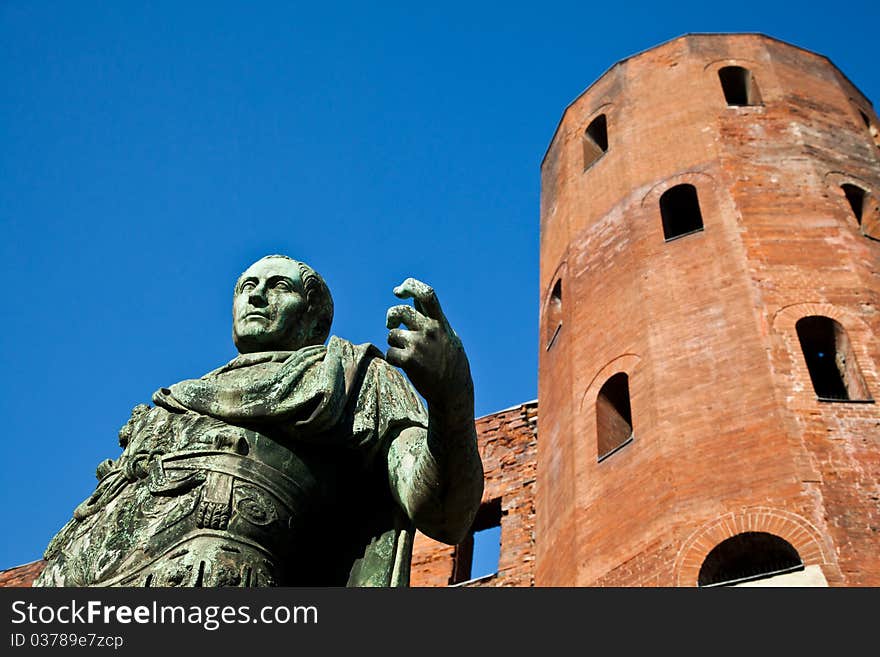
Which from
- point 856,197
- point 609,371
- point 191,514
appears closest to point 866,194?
point 856,197

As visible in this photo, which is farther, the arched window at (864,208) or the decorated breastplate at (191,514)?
the arched window at (864,208)

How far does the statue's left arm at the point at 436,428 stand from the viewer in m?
2.74

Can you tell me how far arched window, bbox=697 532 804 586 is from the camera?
13188 mm

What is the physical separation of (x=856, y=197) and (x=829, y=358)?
3018 mm

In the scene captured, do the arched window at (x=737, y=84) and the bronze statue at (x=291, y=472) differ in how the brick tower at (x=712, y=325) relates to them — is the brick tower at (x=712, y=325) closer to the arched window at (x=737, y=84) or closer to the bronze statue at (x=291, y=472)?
the arched window at (x=737, y=84)

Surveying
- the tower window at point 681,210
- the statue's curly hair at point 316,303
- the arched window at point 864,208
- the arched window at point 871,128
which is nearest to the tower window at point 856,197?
the arched window at point 864,208

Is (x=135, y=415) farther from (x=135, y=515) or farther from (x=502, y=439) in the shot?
(x=502, y=439)

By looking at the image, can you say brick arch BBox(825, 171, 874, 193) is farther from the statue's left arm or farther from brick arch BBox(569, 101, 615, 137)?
the statue's left arm

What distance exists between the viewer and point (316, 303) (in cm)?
357

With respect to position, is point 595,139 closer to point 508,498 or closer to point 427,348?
point 508,498

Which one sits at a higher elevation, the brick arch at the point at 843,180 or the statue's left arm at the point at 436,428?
the brick arch at the point at 843,180

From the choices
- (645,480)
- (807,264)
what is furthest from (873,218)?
(645,480)

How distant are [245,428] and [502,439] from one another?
1764cm

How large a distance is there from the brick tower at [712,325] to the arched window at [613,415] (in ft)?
0.08
